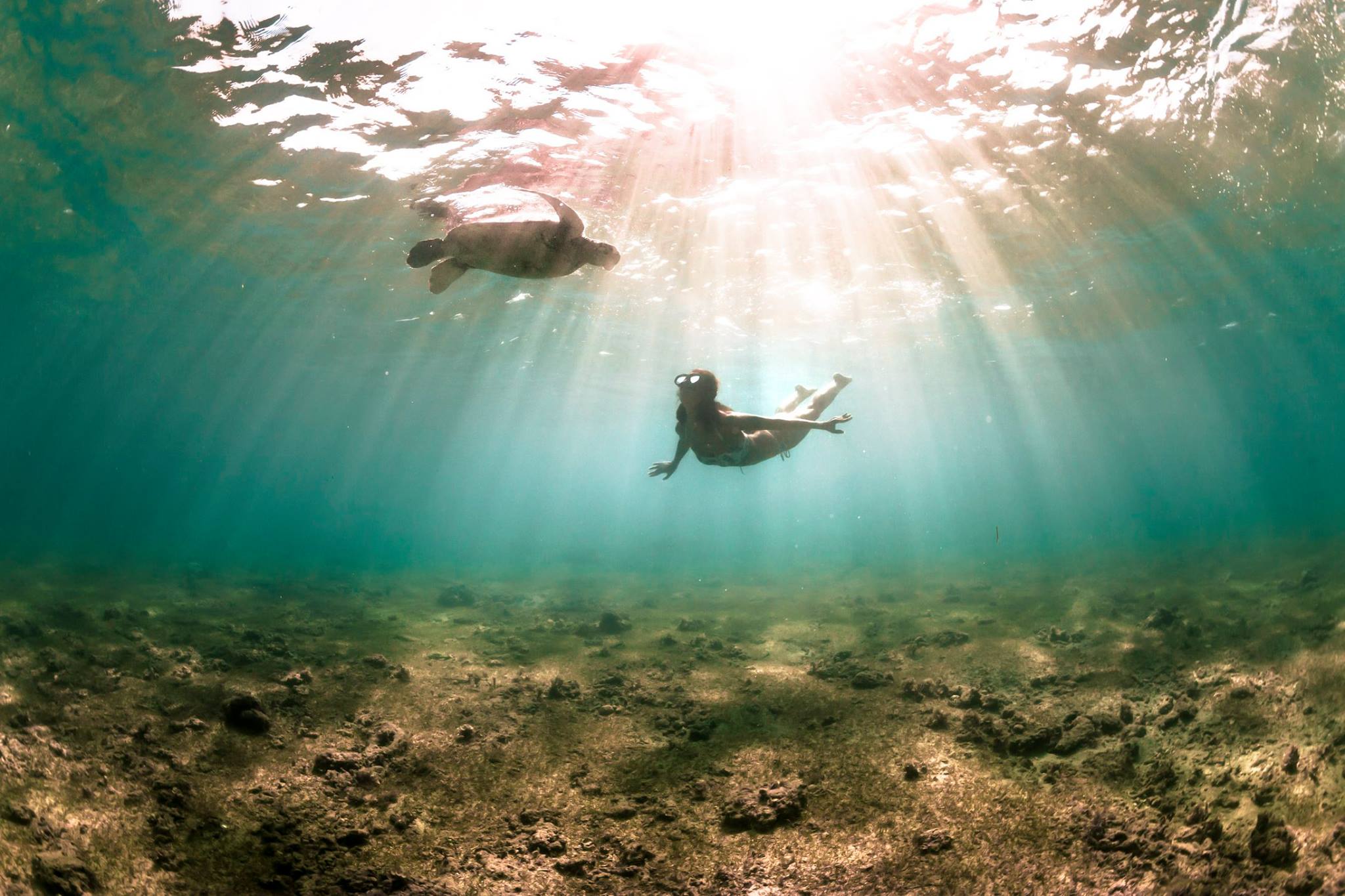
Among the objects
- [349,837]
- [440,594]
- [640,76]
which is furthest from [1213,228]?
[440,594]

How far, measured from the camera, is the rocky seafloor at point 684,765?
350cm

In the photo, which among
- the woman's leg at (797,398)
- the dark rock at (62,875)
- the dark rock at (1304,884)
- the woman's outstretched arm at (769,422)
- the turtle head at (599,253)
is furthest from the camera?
the woman's leg at (797,398)

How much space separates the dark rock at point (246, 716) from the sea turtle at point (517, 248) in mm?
4294

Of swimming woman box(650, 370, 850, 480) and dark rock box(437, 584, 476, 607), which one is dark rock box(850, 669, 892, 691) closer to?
swimming woman box(650, 370, 850, 480)

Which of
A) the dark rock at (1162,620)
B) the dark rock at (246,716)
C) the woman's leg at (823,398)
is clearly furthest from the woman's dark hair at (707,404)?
the dark rock at (1162,620)

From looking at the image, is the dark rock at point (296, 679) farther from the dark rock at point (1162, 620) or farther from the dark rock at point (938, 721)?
the dark rock at point (1162, 620)

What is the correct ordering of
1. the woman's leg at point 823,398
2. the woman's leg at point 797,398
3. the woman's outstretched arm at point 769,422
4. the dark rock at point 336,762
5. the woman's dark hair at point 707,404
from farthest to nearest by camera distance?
the woman's leg at point 797,398 < the woman's leg at point 823,398 < the woman's outstretched arm at point 769,422 < the woman's dark hair at point 707,404 < the dark rock at point 336,762

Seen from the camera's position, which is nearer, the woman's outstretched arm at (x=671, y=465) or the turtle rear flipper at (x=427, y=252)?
the turtle rear flipper at (x=427, y=252)

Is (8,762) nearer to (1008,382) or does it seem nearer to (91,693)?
(91,693)

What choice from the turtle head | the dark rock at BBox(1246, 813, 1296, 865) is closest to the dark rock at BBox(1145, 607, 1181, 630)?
the dark rock at BBox(1246, 813, 1296, 865)

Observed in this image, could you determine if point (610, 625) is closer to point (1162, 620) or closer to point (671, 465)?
point (671, 465)

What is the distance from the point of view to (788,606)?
17.7 metres

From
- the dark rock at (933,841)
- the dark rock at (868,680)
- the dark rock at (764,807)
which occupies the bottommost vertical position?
the dark rock at (868,680)

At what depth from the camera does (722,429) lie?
898 cm
